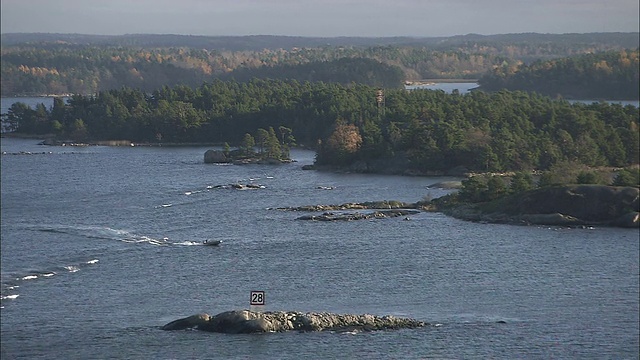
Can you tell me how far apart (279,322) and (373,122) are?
2462 centimetres

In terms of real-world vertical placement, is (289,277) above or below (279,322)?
below

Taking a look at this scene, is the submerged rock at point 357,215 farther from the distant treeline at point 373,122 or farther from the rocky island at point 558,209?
the distant treeline at point 373,122

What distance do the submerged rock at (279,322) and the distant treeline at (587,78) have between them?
132 ft

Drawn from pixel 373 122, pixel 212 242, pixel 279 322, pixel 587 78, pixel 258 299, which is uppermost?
pixel 258 299

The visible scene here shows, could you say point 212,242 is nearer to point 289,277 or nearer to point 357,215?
point 289,277

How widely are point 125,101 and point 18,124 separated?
485 cm

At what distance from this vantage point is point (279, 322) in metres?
14.8

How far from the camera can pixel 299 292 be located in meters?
17.2

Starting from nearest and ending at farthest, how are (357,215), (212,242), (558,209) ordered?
(212,242), (558,209), (357,215)

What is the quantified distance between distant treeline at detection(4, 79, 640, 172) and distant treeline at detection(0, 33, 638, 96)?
2141 mm

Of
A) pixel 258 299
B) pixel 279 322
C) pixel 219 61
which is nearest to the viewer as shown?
pixel 279 322

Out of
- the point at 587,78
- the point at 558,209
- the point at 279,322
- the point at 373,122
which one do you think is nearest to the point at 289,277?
the point at 279,322

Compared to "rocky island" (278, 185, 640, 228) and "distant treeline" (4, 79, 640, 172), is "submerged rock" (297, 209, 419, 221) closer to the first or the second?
"rocky island" (278, 185, 640, 228)

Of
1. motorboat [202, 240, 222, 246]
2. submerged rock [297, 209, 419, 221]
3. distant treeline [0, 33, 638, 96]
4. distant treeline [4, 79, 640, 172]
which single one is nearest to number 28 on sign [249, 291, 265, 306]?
distant treeline [0, 33, 638, 96]
